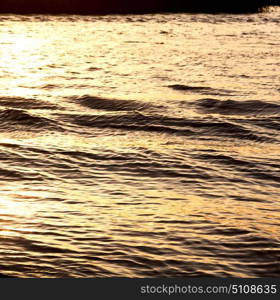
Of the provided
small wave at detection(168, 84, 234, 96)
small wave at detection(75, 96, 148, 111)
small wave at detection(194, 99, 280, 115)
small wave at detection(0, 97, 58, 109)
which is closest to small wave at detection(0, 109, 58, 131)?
small wave at detection(0, 97, 58, 109)

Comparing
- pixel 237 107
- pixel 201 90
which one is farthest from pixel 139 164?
pixel 201 90

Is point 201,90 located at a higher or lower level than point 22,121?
higher

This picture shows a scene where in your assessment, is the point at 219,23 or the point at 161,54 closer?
the point at 161,54

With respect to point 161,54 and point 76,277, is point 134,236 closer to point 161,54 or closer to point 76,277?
point 76,277

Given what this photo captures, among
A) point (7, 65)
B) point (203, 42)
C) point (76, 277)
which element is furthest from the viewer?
point (203, 42)

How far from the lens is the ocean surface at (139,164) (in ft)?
25.6

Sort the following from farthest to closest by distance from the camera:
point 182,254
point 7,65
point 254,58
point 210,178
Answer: point 254,58
point 7,65
point 210,178
point 182,254

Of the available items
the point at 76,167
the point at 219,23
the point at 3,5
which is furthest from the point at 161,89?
the point at 3,5

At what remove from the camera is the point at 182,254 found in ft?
25.6

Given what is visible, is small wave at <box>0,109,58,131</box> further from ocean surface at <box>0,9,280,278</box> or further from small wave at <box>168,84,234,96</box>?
small wave at <box>168,84,234,96</box>

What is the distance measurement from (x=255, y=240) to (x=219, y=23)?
31.6 metres

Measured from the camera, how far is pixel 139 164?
11.5 meters

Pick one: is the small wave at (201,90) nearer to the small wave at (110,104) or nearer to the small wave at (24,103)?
the small wave at (110,104)

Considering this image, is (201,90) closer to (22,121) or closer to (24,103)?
(24,103)
